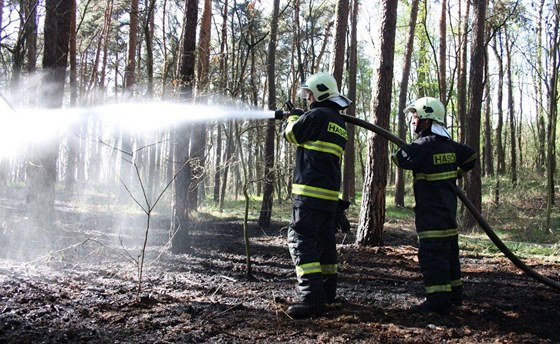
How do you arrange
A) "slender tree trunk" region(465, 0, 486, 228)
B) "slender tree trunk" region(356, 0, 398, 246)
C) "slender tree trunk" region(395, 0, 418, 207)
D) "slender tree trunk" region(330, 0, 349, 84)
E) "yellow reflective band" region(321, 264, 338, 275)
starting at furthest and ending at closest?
1. "slender tree trunk" region(395, 0, 418, 207)
2. "slender tree trunk" region(465, 0, 486, 228)
3. "slender tree trunk" region(330, 0, 349, 84)
4. "slender tree trunk" region(356, 0, 398, 246)
5. "yellow reflective band" region(321, 264, 338, 275)

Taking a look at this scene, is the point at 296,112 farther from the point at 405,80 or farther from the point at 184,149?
the point at 405,80

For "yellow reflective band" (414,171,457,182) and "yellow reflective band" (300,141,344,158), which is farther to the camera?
"yellow reflective band" (414,171,457,182)

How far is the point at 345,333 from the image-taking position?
12.0 ft

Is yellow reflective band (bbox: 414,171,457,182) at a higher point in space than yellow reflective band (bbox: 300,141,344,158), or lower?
lower

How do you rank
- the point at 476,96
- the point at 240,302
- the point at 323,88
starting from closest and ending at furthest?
the point at 323,88 → the point at 240,302 → the point at 476,96

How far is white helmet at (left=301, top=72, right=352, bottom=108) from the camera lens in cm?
456

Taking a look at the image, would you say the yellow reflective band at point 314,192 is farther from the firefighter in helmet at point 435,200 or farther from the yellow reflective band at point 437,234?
the yellow reflective band at point 437,234

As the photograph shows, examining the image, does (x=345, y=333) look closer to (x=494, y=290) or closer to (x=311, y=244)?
(x=311, y=244)

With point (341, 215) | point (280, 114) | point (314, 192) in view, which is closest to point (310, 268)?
point (314, 192)

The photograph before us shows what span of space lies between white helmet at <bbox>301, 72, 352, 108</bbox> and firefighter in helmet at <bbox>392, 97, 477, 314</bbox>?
84cm

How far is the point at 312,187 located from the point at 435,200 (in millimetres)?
1280

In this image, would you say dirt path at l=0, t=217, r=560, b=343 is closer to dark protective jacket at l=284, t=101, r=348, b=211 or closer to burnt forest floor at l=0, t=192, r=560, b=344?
burnt forest floor at l=0, t=192, r=560, b=344

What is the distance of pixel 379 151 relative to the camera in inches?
316

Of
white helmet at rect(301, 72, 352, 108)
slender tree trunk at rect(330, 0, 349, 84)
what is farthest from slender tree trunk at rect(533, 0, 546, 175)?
white helmet at rect(301, 72, 352, 108)
